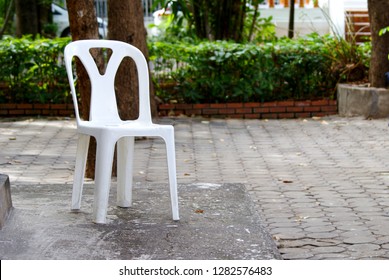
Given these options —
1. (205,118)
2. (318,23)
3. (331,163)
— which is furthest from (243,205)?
(318,23)

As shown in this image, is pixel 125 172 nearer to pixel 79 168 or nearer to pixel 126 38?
pixel 79 168

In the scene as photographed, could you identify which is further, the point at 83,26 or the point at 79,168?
the point at 83,26

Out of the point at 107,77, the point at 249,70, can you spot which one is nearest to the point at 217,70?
the point at 249,70

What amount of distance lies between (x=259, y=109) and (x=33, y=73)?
3.04 metres

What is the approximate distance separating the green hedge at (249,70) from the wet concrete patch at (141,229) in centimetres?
563

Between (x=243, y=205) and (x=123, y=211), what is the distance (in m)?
0.82

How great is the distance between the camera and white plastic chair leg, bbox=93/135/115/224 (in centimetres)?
518

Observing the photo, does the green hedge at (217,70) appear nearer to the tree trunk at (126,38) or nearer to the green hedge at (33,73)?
the green hedge at (33,73)

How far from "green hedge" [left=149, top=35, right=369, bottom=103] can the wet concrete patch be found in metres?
5.63

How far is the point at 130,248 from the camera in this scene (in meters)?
4.80

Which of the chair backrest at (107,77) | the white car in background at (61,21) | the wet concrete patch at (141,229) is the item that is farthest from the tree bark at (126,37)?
the white car in background at (61,21)

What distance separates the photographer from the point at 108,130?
5.16m

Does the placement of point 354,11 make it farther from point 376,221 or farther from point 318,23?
point 376,221

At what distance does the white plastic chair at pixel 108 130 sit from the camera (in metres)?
5.20
